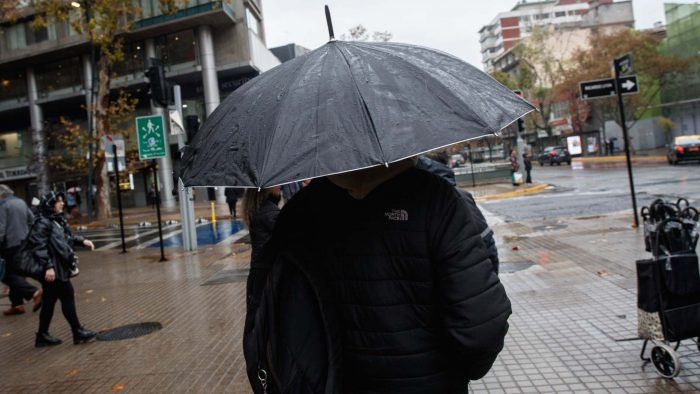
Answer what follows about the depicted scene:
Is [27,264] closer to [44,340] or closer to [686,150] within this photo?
[44,340]

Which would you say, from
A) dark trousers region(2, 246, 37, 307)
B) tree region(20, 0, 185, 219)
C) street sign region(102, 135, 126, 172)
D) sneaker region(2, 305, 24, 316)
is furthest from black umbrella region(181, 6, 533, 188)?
tree region(20, 0, 185, 219)

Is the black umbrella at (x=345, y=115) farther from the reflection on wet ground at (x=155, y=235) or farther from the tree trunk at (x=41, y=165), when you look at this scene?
the tree trunk at (x=41, y=165)

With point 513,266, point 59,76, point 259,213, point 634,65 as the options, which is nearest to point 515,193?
point 513,266

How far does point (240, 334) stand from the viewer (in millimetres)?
5918

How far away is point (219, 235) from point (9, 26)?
32.2 m

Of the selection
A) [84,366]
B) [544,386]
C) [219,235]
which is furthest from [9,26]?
[544,386]

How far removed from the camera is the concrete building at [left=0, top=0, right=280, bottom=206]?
34656 millimetres

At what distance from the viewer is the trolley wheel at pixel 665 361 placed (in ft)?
12.8

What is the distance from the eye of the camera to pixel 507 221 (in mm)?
14312

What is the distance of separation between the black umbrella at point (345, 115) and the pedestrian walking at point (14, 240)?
22.1ft

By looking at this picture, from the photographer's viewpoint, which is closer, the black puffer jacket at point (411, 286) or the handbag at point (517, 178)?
the black puffer jacket at point (411, 286)

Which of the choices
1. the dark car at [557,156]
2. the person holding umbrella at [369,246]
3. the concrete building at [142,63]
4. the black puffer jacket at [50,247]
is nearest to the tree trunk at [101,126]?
the concrete building at [142,63]

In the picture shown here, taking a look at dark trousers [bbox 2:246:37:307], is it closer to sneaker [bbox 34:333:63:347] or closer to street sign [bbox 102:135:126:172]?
sneaker [bbox 34:333:63:347]

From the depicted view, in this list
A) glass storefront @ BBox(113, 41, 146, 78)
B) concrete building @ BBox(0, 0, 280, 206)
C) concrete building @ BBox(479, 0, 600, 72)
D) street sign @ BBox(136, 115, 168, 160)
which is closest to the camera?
street sign @ BBox(136, 115, 168, 160)
